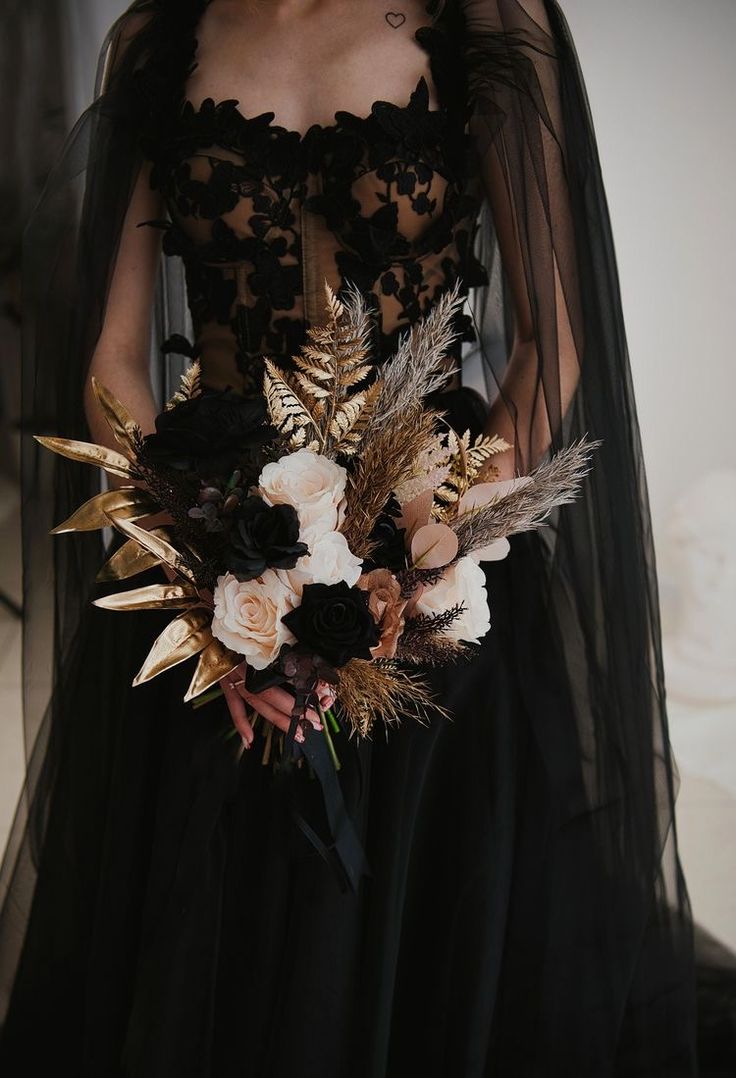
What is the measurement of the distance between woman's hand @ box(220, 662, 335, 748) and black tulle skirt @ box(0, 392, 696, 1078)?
65mm

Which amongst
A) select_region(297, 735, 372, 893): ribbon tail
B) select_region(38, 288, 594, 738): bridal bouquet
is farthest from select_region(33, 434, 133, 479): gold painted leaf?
select_region(297, 735, 372, 893): ribbon tail

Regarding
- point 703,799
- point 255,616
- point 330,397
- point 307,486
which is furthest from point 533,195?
point 703,799

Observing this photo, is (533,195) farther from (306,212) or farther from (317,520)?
(317,520)

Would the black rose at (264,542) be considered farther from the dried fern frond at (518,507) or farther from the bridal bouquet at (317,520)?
the dried fern frond at (518,507)

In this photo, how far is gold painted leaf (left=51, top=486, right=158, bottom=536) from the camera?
881 millimetres

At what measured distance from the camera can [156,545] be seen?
Result: 848 millimetres

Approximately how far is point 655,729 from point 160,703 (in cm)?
61

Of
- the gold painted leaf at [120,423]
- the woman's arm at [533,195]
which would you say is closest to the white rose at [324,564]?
the gold painted leaf at [120,423]

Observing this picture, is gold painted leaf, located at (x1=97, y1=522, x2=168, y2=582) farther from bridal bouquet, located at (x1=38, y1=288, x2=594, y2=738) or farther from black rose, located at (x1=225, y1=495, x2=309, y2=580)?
black rose, located at (x1=225, y1=495, x2=309, y2=580)

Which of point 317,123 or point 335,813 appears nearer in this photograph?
point 335,813

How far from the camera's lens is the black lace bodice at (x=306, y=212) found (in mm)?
1146

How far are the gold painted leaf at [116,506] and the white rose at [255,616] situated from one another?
13 cm

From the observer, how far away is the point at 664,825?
46.6 inches

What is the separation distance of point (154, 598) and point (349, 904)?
421mm
